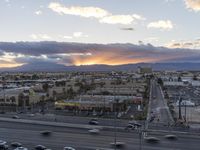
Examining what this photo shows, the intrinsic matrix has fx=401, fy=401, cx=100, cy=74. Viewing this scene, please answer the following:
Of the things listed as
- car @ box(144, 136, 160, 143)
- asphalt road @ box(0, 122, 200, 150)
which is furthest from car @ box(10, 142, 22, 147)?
car @ box(144, 136, 160, 143)

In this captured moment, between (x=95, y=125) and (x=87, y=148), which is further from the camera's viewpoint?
(x=95, y=125)

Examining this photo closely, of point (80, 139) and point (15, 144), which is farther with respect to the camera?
point (80, 139)

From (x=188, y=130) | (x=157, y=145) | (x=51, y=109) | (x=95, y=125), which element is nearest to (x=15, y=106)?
(x=51, y=109)

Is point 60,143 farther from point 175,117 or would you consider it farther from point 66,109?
point 66,109

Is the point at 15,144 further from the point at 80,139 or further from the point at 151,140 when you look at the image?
the point at 151,140

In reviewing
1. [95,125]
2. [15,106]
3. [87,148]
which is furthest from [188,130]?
[15,106]

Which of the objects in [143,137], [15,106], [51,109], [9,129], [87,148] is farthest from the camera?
[15,106]

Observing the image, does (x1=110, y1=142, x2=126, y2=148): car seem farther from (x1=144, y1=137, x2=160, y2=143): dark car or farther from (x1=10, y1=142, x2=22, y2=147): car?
(x1=10, y1=142, x2=22, y2=147): car

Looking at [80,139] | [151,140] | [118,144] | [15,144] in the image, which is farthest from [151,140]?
[15,144]

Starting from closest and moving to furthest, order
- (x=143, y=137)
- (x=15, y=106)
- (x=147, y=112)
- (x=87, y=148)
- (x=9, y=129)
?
1. (x=87, y=148)
2. (x=143, y=137)
3. (x=9, y=129)
4. (x=147, y=112)
5. (x=15, y=106)

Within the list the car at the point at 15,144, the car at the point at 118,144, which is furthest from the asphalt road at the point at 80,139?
the car at the point at 15,144
